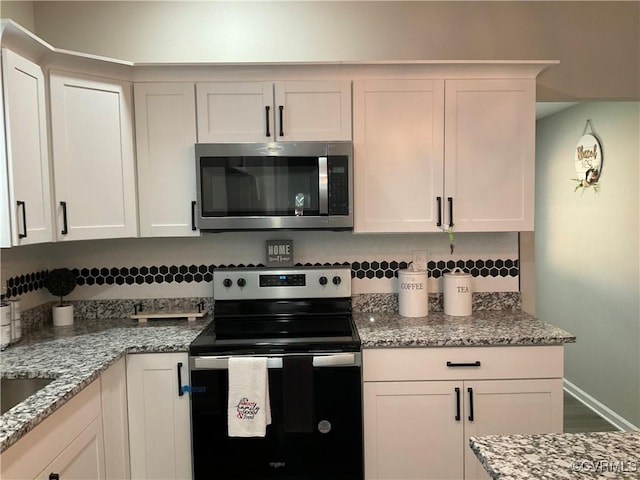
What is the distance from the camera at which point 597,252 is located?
347 cm

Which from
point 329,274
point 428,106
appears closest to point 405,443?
point 329,274

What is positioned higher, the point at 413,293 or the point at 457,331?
the point at 413,293

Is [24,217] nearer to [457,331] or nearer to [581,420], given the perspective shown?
[457,331]

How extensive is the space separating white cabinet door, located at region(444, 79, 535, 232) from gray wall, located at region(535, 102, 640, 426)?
4.02 feet

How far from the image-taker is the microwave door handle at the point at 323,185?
89.0 inches

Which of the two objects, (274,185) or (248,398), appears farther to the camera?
(274,185)

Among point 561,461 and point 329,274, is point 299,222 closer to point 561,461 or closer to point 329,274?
point 329,274

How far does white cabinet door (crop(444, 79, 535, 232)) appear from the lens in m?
2.33

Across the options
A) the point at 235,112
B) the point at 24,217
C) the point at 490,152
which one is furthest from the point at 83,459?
the point at 490,152

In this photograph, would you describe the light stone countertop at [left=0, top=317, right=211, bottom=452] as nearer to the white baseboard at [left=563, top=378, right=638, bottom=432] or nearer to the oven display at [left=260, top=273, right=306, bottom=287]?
the oven display at [left=260, top=273, right=306, bottom=287]

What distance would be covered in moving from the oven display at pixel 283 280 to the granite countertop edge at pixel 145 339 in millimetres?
356

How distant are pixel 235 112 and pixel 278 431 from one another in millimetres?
1525

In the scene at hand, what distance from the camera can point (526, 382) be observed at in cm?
212

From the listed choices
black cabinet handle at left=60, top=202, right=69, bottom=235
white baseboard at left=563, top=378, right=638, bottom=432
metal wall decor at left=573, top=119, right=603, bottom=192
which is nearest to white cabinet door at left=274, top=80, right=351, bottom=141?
black cabinet handle at left=60, top=202, right=69, bottom=235
